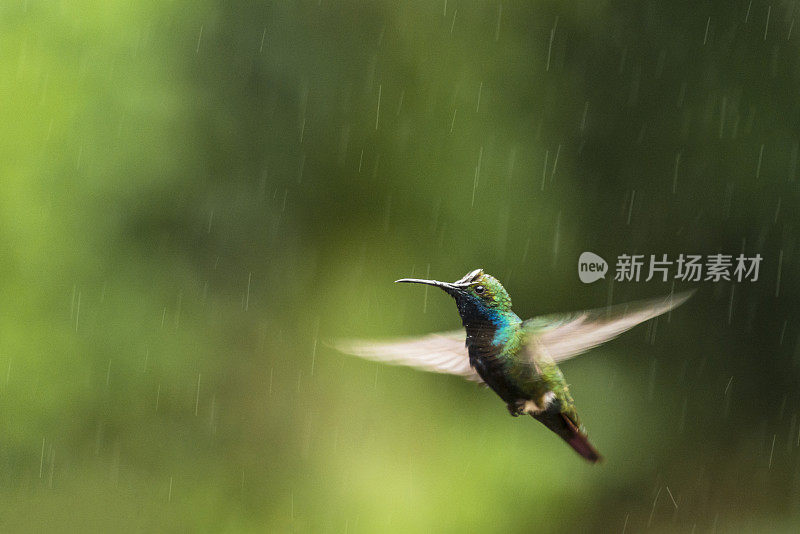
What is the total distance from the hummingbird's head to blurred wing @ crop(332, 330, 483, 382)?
0.06 metres

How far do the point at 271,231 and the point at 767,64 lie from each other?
74.2 inches

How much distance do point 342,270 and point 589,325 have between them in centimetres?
249

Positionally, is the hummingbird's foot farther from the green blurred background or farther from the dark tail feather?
the green blurred background

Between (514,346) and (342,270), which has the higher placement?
(514,346)

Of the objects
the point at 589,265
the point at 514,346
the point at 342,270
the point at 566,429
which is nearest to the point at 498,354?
the point at 514,346

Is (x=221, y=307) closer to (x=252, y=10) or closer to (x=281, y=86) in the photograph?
(x=281, y=86)

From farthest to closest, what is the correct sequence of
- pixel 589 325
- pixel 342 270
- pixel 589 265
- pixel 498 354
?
1. pixel 342 270
2. pixel 589 265
3. pixel 498 354
4. pixel 589 325

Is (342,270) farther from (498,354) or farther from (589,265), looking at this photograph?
(498,354)

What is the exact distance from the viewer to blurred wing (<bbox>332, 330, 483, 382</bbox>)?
0.70 metres

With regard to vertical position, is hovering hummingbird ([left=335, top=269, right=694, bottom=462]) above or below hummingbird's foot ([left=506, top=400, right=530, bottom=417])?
above

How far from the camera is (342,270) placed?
317 centimetres

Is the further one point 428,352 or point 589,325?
point 428,352

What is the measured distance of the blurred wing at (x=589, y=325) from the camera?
67cm

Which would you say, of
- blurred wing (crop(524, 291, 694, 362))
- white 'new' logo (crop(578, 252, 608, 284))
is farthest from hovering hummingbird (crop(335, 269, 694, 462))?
white 'new' logo (crop(578, 252, 608, 284))
